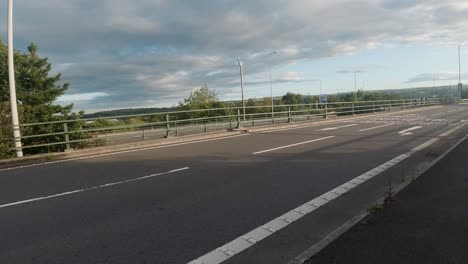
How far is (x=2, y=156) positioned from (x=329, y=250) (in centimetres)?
1256

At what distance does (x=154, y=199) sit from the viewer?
6508 mm

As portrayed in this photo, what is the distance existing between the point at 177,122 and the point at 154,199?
11.5 m

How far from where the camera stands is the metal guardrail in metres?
14.7

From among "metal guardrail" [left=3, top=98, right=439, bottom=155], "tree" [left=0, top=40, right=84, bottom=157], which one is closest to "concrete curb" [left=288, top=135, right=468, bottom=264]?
"metal guardrail" [left=3, top=98, right=439, bottom=155]

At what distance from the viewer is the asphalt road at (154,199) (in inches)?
175

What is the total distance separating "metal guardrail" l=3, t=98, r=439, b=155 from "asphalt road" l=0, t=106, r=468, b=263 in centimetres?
314

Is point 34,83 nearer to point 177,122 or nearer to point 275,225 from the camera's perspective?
point 177,122

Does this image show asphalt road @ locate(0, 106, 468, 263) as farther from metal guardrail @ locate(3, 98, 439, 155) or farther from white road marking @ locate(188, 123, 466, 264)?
metal guardrail @ locate(3, 98, 439, 155)

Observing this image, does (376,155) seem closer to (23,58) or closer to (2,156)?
(2,156)

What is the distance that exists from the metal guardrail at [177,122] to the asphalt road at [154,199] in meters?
3.14

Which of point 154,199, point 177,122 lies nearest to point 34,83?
point 177,122

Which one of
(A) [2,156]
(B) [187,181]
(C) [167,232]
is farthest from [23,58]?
(C) [167,232]

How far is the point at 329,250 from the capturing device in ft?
13.5

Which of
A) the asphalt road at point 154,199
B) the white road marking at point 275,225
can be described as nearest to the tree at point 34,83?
the asphalt road at point 154,199
